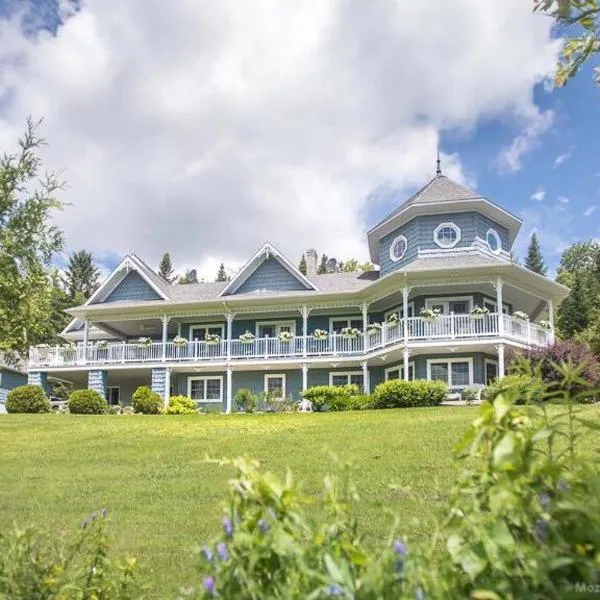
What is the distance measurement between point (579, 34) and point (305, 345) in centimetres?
2433

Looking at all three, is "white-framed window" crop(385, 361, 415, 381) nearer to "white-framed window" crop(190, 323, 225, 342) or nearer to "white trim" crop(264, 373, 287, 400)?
"white trim" crop(264, 373, 287, 400)

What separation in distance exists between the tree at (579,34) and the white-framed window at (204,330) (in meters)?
28.6

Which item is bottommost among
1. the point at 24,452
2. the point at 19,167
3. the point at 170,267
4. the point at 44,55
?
the point at 24,452

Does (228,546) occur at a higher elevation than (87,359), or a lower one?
lower

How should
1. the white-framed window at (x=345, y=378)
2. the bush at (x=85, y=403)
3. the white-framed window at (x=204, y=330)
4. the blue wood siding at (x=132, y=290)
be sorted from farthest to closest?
the blue wood siding at (x=132, y=290), the white-framed window at (x=204, y=330), the white-framed window at (x=345, y=378), the bush at (x=85, y=403)

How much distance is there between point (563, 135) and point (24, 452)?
18.0 metres

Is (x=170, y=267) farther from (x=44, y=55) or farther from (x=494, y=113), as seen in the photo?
(x=44, y=55)

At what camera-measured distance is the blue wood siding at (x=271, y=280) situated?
30594 millimetres

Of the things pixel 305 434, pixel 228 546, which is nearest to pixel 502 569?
pixel 228 546

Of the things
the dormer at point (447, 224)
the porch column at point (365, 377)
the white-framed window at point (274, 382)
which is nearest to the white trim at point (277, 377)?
the white-framed window at point (274, 382)

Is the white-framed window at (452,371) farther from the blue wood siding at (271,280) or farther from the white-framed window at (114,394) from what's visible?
the white-framed window at (114,394)

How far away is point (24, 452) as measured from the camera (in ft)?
47.3

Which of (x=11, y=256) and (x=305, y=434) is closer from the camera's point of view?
(x=11, y=256)

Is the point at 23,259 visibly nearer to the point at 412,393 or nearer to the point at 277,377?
the point at 412,393
